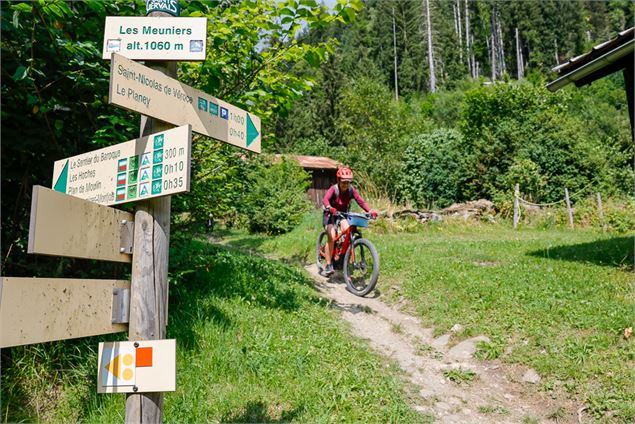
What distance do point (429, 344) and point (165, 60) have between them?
4299 mm

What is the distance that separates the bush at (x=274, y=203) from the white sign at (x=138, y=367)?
12591mm

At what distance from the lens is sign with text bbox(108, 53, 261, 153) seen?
219cm

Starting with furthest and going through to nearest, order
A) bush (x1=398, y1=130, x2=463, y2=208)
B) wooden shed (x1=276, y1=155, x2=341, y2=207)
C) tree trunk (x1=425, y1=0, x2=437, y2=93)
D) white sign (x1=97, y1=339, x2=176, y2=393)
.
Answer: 1. tree trunk (x1=425, y1=0, x2=437, y2=93)
2. wooden shed (x1=276, y1=155, x2=341, y2=207)
3. bush (x1=398, y1=130, x2=463, y2=208)
4. white sign (x1=97, y1=339, x2=176, y2=393)

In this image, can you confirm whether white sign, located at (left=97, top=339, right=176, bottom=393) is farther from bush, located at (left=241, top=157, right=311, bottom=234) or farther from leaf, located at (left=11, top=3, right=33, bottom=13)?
bush, located at (left=241, top=157, right=311, bottom=234)

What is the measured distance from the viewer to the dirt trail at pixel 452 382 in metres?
3.70

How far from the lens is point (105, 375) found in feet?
7.04

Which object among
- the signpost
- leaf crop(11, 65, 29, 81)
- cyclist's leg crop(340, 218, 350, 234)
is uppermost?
leaf crop(11, 65, 29, 81)

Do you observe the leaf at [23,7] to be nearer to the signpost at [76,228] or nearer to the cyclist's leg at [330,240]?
the signpost at [76,228]

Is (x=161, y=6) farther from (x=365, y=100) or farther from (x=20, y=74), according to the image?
(x=365, y=100)

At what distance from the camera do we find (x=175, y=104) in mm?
2451

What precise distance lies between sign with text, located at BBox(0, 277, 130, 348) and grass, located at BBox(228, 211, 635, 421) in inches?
144

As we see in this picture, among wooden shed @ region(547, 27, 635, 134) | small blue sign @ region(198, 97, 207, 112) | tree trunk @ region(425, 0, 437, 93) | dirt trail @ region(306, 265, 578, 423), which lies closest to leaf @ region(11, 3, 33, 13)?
small blue sign @ region(198, 97, 207, 112)

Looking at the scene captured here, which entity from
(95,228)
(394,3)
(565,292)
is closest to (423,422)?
(95,228)

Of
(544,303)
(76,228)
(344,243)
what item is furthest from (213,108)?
(344,243)
